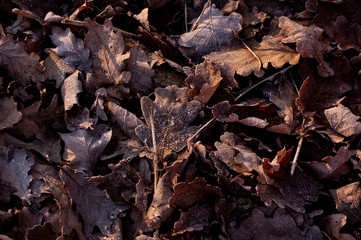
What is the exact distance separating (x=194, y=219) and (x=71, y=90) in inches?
49.0

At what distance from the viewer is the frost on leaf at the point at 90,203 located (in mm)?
2037

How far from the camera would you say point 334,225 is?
6.49 feet

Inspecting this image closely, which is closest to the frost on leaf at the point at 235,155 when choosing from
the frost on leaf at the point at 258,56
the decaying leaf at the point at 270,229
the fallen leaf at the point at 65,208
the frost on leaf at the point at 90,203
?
the decaying leaf at the point at 270,229

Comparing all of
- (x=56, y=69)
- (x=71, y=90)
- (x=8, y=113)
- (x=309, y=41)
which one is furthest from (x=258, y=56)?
(x=8, y=113)

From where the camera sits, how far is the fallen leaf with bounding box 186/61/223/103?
2229 mm

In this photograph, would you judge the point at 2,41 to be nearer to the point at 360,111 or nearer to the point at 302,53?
the point at 302,53

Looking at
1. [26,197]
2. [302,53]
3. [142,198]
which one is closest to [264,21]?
[302,53]

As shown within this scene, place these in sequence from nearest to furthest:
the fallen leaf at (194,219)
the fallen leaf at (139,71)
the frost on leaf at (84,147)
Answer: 1. the fallen leaf at (194,219)
2. the frost on leaf at (84,147)
3. the fallen leaf at (139,71)

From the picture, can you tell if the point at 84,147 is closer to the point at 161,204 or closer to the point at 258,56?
the point at 161,204

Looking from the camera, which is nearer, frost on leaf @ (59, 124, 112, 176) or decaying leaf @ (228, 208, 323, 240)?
decaying leaf @ (228, 208, 323, 240)

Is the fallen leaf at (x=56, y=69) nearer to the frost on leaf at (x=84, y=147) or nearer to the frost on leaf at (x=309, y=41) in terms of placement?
the frost on leaf at (x=84, y=147)

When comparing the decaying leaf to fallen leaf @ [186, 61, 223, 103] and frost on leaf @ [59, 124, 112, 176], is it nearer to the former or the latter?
fallen leaf @ [186, 61, 223, 103]

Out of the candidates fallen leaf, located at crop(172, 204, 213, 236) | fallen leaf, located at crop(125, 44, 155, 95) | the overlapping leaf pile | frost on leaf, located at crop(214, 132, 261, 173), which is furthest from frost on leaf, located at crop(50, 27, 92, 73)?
fallen leaf, located at crop(172, 204, 213, 236)

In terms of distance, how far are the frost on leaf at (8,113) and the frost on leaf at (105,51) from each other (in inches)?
23.4
